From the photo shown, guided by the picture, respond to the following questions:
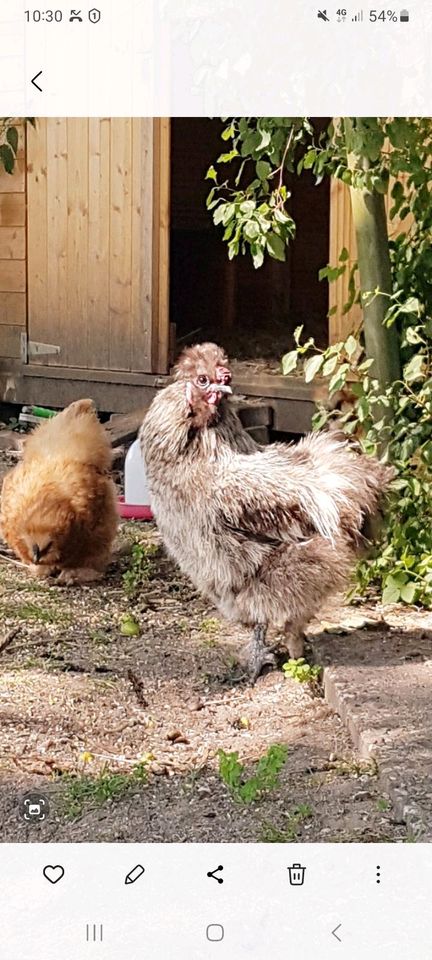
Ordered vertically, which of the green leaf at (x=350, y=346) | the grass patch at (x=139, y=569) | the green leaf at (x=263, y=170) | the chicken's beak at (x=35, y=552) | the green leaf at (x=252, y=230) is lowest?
the grass patch at (x=139, y=569)

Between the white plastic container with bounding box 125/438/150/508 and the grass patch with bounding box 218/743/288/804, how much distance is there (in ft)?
4.78

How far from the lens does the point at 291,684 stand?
2.49m

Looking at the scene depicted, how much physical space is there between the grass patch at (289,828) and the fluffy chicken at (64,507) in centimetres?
142

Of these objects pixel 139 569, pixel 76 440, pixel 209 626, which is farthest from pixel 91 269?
pixel 209 626

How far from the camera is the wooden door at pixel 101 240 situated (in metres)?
4.90

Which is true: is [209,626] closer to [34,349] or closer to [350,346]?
[350,346]

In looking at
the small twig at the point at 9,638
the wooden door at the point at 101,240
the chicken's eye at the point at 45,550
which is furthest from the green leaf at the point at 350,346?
the wooden door at the point at 101,240

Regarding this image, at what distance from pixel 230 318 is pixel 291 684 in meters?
4.20

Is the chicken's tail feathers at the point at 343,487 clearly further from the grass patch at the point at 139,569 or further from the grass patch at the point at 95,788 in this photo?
the grass patch at the point at 95,788
